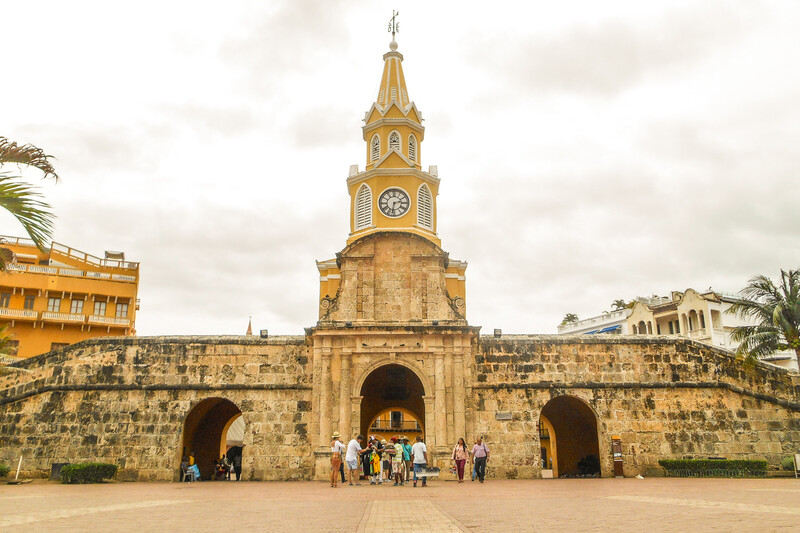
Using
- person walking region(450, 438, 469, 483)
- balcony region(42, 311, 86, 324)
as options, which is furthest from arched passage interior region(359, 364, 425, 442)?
balcony region(42, 311, 86, 324)

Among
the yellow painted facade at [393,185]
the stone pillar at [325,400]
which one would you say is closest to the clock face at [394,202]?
the yellow painted facade at [393,185]

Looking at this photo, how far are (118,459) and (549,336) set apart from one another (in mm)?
16812

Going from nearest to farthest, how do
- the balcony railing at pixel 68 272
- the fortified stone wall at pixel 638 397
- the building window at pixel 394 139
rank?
the fortified stone wall at pixel 638 397
the building window at pixel 394 139
the balcony railing at pixel 68 272

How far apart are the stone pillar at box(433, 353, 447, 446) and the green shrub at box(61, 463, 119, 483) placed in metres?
11.6

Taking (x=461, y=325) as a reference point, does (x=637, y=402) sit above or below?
below

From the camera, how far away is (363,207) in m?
35.4

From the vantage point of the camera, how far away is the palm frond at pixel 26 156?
34.5 ft

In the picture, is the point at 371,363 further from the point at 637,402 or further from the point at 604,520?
the point at 604,520

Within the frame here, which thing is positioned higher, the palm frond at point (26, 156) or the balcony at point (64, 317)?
the balcony at point (64, 317)

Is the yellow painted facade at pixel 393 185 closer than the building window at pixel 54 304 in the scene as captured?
Yes

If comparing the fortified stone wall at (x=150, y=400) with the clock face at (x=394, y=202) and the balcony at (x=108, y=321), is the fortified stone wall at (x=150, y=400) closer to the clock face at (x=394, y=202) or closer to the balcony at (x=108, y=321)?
the clock face at (x=394, y=202)

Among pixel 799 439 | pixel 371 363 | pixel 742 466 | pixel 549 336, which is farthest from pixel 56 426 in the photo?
pixel 799 439

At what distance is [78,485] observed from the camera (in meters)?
20.0

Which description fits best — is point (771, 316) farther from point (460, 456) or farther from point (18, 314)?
point (18, 314)
